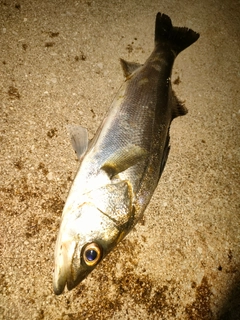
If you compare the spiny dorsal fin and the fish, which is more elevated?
the spiny dorsal fin

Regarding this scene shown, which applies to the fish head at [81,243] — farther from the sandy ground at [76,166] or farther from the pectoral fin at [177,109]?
the pectoral fin at [177,109]

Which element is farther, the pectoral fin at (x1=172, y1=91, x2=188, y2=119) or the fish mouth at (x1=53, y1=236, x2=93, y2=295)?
the pectoral fin at (x1=172, y1=91, x2=188, y2=119)

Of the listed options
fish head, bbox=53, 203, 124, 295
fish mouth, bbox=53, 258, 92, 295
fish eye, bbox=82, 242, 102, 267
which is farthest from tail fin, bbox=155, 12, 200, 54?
fish mouth, bbox=53, 258, 92, 295

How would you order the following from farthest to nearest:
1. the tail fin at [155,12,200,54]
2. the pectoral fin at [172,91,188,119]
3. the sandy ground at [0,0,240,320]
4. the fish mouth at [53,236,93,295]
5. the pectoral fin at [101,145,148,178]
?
the tail fin at [155,12,200,54], the pectoral fin at [172,91,188,119], the sandy ground at [0,0,240,320], the pectoral fin at [101,145,148,178], the fish mouth at [53,236,93,295]

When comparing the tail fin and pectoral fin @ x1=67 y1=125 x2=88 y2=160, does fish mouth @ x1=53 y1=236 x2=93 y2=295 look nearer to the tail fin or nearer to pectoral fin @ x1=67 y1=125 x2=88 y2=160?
pectoral fin @ x1=67 y1=125 x2=88 y2=160

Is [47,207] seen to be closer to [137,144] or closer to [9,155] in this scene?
[9,155]

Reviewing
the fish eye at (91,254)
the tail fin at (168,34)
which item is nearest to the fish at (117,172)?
the fish eye at (91,254)
